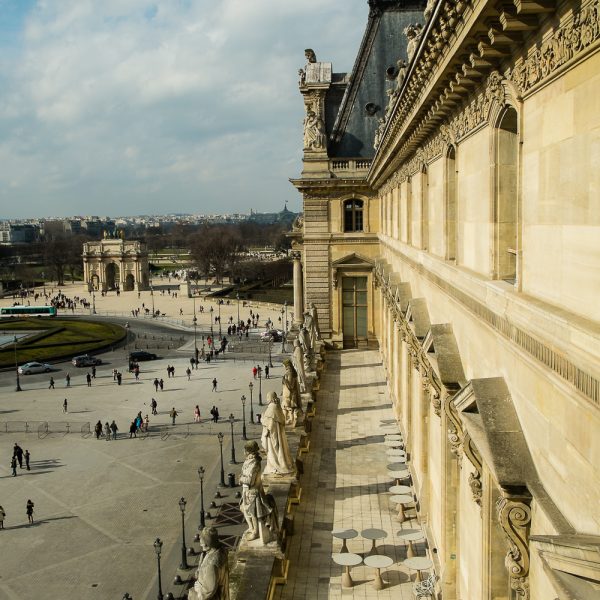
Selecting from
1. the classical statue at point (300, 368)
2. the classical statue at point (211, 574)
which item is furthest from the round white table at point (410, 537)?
the classical statue at point (300, 368)

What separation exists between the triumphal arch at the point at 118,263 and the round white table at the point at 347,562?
98920 mm

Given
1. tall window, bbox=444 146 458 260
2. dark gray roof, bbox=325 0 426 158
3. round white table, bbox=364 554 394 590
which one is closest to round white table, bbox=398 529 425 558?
round white table, bbox=364 554 394 590

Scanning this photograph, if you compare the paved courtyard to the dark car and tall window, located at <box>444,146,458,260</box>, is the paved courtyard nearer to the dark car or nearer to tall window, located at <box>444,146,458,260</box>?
the dark car

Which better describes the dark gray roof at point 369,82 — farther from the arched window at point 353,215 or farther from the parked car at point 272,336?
the parked car at point 272,336

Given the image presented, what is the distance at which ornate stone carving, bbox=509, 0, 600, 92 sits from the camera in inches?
201

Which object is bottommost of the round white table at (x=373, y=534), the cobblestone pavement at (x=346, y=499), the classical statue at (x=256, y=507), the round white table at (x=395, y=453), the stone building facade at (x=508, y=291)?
the cobblestone pavement at (x=346, y=499)

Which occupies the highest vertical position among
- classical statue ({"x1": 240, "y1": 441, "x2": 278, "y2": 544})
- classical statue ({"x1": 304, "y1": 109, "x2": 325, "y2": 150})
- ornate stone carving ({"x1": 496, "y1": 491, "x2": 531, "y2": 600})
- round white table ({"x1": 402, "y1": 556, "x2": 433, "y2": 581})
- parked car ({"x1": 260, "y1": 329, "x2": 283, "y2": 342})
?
classical statue ({"x1": 304, "y1": 109, "x2": 325, "y2": 150})

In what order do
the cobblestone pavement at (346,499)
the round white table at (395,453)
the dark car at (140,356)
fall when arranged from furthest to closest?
1. the dark car at (140,356)
2. the round white table at (395,453)
3. the cobblestone pavement at (346,499)

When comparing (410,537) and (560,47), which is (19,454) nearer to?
(410,537)

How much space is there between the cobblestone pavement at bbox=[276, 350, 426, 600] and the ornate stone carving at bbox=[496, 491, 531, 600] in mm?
7611

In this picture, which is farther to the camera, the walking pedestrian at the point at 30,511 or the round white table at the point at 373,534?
the walking pedestrian at the point at 30,511

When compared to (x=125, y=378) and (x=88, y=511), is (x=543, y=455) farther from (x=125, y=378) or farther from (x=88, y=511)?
(x=125, y=378)

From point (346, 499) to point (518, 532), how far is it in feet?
40.9

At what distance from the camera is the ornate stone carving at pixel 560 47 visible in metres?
5.11
